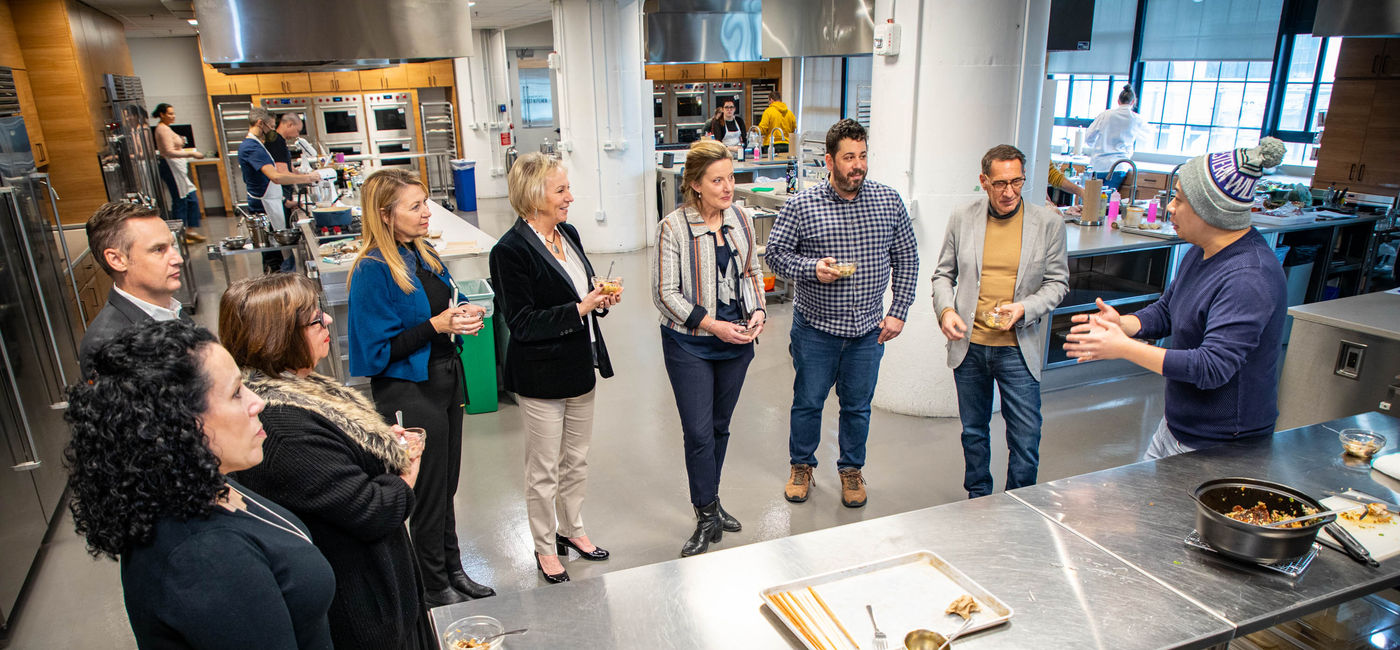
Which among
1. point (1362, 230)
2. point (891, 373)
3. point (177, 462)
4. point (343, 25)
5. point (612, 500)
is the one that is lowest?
point (612, 500)

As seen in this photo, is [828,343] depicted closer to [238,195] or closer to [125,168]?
[125,168]

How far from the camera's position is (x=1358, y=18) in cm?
469

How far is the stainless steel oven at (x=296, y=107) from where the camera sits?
12477 millimetres

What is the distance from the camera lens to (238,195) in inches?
512

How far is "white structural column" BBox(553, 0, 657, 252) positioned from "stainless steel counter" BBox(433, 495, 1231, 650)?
24.5ft

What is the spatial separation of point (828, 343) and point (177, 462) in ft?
8.88

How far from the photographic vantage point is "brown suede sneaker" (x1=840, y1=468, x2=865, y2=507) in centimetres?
378

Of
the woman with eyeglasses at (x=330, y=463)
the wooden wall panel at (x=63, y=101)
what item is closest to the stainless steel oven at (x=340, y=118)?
the wooden wall panel at (x=63, y=101)

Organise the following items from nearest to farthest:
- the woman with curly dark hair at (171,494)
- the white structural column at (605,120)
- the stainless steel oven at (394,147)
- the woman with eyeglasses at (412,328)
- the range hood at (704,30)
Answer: the woman with curly dark hair at (171,494) → the woman with eyeglasses at (412,328) → the range hood at (704,30) → the white structural column at (605,120) → the stainless steel oven at (394,147)

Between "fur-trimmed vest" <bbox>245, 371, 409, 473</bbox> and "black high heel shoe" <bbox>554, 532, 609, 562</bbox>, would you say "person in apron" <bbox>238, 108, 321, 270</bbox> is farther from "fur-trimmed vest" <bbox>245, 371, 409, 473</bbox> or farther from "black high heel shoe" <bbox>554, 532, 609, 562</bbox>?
"fur-trimmed vest" <bbox>245, 371, 409, 473</bbox>

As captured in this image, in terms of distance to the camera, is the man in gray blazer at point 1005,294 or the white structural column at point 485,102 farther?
the white structural column at point 485,102

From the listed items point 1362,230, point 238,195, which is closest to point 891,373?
point 1362,230

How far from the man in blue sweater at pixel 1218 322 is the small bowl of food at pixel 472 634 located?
1756mm

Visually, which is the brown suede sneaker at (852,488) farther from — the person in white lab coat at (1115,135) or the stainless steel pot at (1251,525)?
the person in white lab coat at (1115,135)
